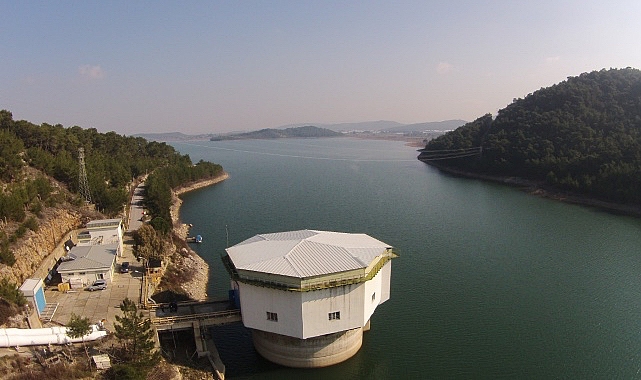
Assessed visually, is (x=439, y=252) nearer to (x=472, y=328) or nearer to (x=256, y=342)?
(x=472, y=328)

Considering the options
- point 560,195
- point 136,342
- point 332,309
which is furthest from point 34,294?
point 560,195

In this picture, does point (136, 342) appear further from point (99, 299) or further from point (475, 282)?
point (475, 282)

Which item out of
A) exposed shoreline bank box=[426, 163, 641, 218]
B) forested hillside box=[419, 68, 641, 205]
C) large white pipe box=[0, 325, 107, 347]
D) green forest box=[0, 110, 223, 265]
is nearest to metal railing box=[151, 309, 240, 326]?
large white pipe box=[0, 325, 107, 347]

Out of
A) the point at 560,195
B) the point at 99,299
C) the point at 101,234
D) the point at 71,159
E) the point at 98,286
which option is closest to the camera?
the point at 99,299

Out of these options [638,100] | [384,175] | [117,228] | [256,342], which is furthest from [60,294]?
[638,100]

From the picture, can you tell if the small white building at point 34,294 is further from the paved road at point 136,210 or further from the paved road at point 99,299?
the paved road at point 136,210

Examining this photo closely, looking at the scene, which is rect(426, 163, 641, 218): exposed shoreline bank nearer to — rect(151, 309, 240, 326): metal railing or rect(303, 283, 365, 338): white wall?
rect(303, 283, 365, 338): white wall
